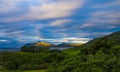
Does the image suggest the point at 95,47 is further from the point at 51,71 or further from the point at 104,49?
the point at 51,71

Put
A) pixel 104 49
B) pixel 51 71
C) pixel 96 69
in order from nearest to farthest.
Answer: pixel 96 69 < pixel 51 71 < pixel 104 49

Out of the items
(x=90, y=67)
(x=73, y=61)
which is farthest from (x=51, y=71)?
(x=90, y=67)

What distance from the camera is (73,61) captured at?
3503 cm

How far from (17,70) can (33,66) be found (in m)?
4.96

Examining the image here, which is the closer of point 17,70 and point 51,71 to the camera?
point 51,71

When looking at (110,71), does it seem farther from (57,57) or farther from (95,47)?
(57,57)

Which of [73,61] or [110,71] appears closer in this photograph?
[110,71]

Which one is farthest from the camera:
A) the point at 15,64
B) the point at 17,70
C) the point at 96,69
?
the point at 15,64

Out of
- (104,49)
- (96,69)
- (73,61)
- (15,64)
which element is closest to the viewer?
(96,69)

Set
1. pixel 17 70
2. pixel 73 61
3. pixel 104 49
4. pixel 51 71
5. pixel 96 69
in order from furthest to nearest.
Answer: pixel 17 70
pixel 104 49
pixel 51 71
pixel 73 61
pixel 96 69

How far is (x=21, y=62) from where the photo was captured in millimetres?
73938

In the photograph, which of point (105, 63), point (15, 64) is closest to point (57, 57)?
point (15, 64)

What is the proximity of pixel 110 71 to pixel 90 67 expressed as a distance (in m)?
2.46

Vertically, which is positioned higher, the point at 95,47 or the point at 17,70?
the point at 95,47
